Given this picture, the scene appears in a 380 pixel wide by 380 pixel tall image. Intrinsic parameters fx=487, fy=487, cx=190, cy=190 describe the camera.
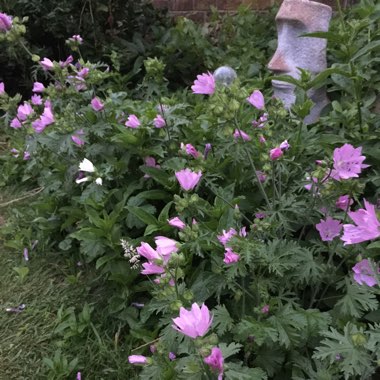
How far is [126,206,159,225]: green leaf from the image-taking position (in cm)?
170

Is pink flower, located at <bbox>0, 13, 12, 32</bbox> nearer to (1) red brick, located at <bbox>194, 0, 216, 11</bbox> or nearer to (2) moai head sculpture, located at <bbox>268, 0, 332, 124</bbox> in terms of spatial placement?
(2) moai head sculpture, located at <bbox>268, 0, 332, 124</bbox>

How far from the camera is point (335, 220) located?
4.42 ft

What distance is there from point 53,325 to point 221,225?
0.79 meters

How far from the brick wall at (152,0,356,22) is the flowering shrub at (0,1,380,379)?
194 cm

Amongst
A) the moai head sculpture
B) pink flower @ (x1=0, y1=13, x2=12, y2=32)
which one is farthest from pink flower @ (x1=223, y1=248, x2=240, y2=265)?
the moai head sculpture

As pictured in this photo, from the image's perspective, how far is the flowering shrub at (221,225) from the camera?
44.7 inches

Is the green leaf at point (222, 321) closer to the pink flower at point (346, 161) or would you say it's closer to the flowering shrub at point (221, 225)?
the flowering shrub at point (221, 225)

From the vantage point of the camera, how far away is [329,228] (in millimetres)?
1345

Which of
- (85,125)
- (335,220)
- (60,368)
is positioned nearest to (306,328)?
(335,220)

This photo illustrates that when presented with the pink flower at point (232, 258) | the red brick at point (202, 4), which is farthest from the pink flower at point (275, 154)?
the red brick at point (202, 4)

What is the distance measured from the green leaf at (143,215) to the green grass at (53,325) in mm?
348

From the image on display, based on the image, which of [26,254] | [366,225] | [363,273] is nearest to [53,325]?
[26,254]

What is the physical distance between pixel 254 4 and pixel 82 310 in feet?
10.2

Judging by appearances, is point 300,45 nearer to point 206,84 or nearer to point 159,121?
point 159,121
